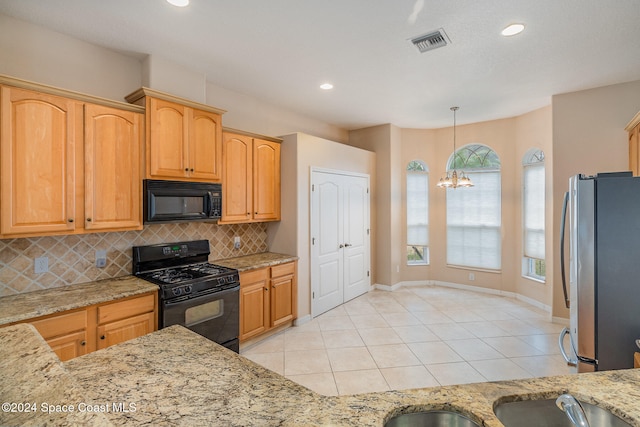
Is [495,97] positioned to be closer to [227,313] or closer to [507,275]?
[507,275]

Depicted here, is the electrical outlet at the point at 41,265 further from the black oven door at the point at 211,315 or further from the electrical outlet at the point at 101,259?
the black oven door at the point at 211,315

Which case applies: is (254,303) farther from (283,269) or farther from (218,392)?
(218,392)

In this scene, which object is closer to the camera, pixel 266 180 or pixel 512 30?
pixel 512 30

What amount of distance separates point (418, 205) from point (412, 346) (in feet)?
10.2

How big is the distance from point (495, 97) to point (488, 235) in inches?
96.2

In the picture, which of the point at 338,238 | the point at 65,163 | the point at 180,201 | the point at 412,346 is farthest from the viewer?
the point at 338,238

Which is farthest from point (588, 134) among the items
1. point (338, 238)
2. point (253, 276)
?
point (253, 276)

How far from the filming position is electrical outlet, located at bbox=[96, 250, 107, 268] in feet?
8.93

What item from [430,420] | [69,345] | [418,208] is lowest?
[69,345]

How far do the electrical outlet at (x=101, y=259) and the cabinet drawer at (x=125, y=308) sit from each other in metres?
0.60

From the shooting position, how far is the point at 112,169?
100.0 inches

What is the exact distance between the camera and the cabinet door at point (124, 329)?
227 centimetres

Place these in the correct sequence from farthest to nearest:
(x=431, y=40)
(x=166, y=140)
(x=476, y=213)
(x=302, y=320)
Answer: (x=476, y=213)
(x=302, y=320)
(x=166, y=140)
(x=431, y=40)

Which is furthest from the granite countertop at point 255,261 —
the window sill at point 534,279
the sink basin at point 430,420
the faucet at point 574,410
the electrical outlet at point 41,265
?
the window sill at point 534,279
